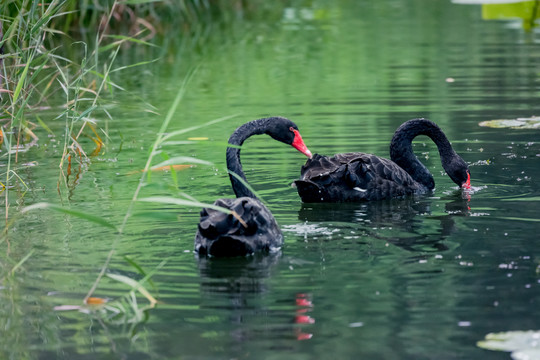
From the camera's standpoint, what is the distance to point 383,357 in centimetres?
383

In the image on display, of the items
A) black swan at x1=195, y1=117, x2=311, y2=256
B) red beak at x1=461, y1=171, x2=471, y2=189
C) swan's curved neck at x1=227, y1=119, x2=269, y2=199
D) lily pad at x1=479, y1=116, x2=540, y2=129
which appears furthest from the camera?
lily pad at x1=479, y1=116, x2=540, y2=129

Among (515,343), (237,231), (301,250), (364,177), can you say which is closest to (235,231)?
(237,231)

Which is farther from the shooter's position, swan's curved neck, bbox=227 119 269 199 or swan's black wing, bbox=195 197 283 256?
swan's curved neck, bbox=227 119 269 199

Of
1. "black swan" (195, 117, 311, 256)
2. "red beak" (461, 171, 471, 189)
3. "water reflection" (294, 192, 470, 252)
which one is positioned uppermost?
"black swan" (195, 117, 311, 256)

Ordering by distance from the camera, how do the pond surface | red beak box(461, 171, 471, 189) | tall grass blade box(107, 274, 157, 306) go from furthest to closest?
red beak box(461, 171, 471, 189)
tall grass blade box(107, 274, 157, 306)
the pond surface

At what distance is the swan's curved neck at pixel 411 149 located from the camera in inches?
297

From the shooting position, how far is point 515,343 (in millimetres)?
3895

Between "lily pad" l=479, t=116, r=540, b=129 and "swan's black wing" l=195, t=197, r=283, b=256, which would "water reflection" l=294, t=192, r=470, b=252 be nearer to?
"swan's black wing" l=195, t=197, r=283, b=256

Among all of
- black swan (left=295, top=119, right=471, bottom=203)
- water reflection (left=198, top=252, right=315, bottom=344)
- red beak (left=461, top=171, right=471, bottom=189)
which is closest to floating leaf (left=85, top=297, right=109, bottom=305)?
water reflection (left=198, top=252, right=315, bottom=344)

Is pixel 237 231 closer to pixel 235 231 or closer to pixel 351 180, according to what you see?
pixel 235 231

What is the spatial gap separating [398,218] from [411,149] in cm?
145

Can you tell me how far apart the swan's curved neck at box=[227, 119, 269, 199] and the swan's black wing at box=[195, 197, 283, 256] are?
761mm

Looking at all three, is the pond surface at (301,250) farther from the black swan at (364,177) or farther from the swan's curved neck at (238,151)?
the swan's curved neck at (238,151)

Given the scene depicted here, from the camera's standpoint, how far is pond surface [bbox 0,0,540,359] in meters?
4.12
